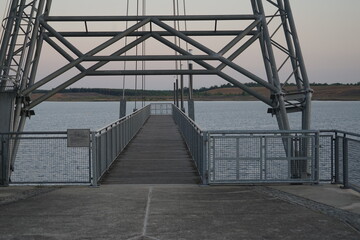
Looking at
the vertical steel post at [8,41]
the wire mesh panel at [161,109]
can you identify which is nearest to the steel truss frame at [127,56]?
the vertical steel post at [8,41]

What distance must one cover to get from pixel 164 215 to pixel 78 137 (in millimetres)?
4255

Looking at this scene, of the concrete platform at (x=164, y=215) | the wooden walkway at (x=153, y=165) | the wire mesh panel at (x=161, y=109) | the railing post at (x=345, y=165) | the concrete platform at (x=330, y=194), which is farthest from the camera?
the wire mesh panel at (x=161, y=109)

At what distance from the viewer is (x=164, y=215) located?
9.23m

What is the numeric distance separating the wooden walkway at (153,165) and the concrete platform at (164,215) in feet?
6.72

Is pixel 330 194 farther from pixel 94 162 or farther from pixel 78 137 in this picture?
pixel 78 137

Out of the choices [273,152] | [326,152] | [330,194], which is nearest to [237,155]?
[273,152]

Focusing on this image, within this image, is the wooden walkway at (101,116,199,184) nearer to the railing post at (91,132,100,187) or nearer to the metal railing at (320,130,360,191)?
the railing post at (91,132,100,187)

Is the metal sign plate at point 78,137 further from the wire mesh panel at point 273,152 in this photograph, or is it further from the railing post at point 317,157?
the railing post at point 317,157

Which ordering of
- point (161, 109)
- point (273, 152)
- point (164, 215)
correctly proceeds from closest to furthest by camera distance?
point (164, 215), point (273, 152), point (161, 109)

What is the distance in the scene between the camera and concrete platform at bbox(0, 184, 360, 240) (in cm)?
799

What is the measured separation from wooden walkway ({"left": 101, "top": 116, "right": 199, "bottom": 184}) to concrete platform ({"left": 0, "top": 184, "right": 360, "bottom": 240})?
2049 millimetres

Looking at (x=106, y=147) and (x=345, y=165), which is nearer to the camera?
(x=345, y=165)

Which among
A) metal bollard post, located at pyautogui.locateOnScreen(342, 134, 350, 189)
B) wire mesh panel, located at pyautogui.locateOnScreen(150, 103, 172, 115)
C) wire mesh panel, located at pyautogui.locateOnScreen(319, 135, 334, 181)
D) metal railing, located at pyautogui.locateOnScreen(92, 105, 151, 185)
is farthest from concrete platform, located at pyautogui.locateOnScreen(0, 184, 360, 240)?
wire mesh panel, located at pyautogui.locateOnScreen(150, 103, 172, 115)

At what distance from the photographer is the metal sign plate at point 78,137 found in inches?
504
